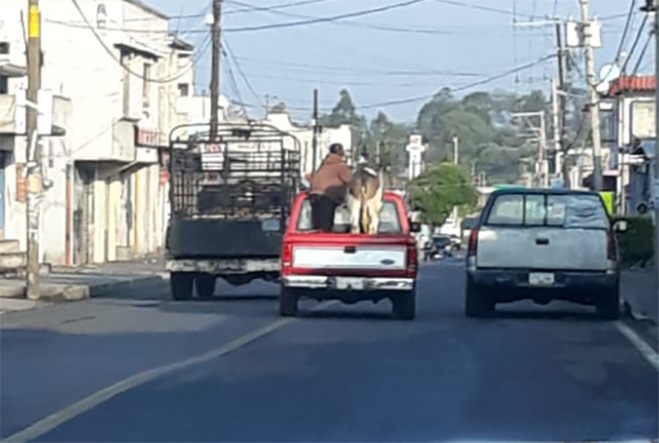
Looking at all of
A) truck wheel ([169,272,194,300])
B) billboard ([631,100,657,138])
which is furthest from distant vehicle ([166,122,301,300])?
billboard ([631,100,657,138])

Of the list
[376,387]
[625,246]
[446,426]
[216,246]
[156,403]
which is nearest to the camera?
[446,426]

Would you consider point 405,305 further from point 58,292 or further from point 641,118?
point 641,118

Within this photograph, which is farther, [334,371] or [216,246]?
[216,246]

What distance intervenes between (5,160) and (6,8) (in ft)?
14.4

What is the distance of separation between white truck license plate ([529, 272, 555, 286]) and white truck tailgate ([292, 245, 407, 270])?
1798 millimetres

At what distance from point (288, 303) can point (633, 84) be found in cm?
4567

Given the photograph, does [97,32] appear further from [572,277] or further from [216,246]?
[572,277]

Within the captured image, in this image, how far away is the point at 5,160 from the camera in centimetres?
4675

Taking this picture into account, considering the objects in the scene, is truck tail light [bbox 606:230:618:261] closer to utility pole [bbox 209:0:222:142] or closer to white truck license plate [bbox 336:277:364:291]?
white truck license plate [bbox 336:277:364:291]

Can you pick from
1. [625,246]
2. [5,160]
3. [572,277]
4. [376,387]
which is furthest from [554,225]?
[5,160]

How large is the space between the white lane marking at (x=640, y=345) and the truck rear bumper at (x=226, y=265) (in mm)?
7469

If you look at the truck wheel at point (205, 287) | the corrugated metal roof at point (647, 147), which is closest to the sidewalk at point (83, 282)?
the truck wheel at point (205, 287)

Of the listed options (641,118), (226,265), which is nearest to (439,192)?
(641,118)

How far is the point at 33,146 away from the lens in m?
28.9
